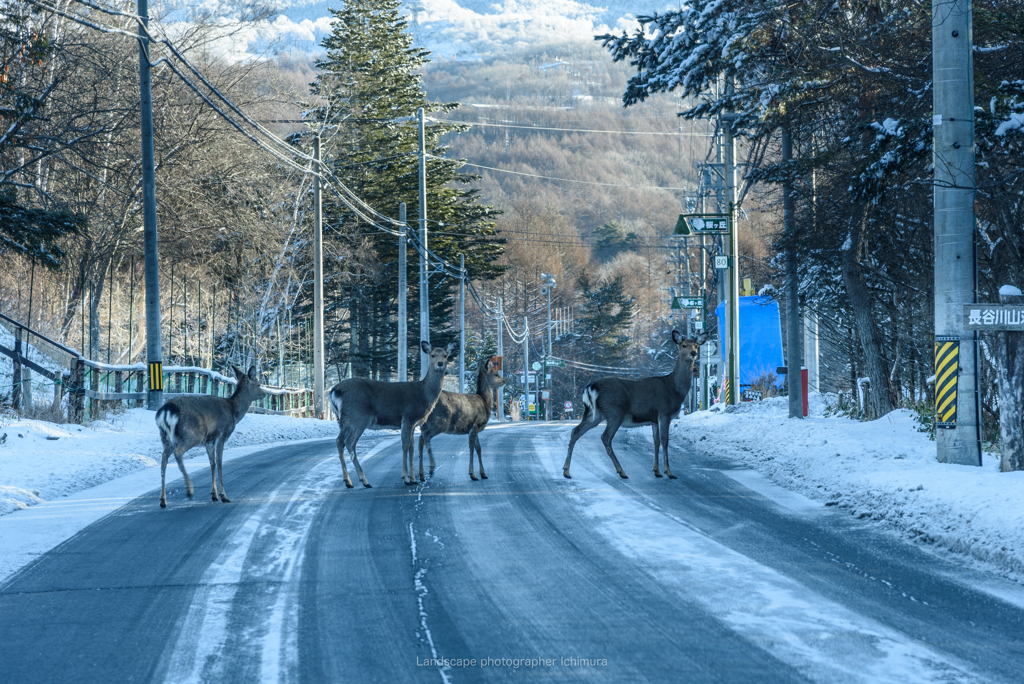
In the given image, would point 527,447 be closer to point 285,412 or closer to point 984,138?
point 984,138

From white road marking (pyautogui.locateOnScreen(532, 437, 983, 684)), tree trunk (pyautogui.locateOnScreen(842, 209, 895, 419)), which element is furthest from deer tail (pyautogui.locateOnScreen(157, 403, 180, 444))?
tree trunk (pyautogui.locateOnScreen(842, 209, 895, 419))

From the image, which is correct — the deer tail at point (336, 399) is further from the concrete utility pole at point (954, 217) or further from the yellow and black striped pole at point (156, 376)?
the yellow and black striped pole at point (156, 376)

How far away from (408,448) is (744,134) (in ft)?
36.2

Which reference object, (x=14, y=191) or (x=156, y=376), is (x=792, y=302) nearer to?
(x=156, y=376)

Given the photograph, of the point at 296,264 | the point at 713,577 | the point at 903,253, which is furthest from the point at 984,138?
the point at 296,264

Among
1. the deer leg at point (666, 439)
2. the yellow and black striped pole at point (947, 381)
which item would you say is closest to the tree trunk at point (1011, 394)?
the yellow and black striped pole at point (947, 381)

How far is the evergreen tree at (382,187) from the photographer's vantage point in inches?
2260

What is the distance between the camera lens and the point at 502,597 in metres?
7.52

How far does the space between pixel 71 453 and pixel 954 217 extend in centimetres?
1349

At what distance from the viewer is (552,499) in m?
12.1

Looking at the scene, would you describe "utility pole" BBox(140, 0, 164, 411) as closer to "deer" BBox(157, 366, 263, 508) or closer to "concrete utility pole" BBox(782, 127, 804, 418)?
"deer" BBox(157, 366, 263, 508)

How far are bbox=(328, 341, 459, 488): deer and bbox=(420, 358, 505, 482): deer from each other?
10.4 inches

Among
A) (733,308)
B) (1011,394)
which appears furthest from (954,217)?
(733,308)

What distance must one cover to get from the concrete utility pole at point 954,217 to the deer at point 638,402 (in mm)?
3728
